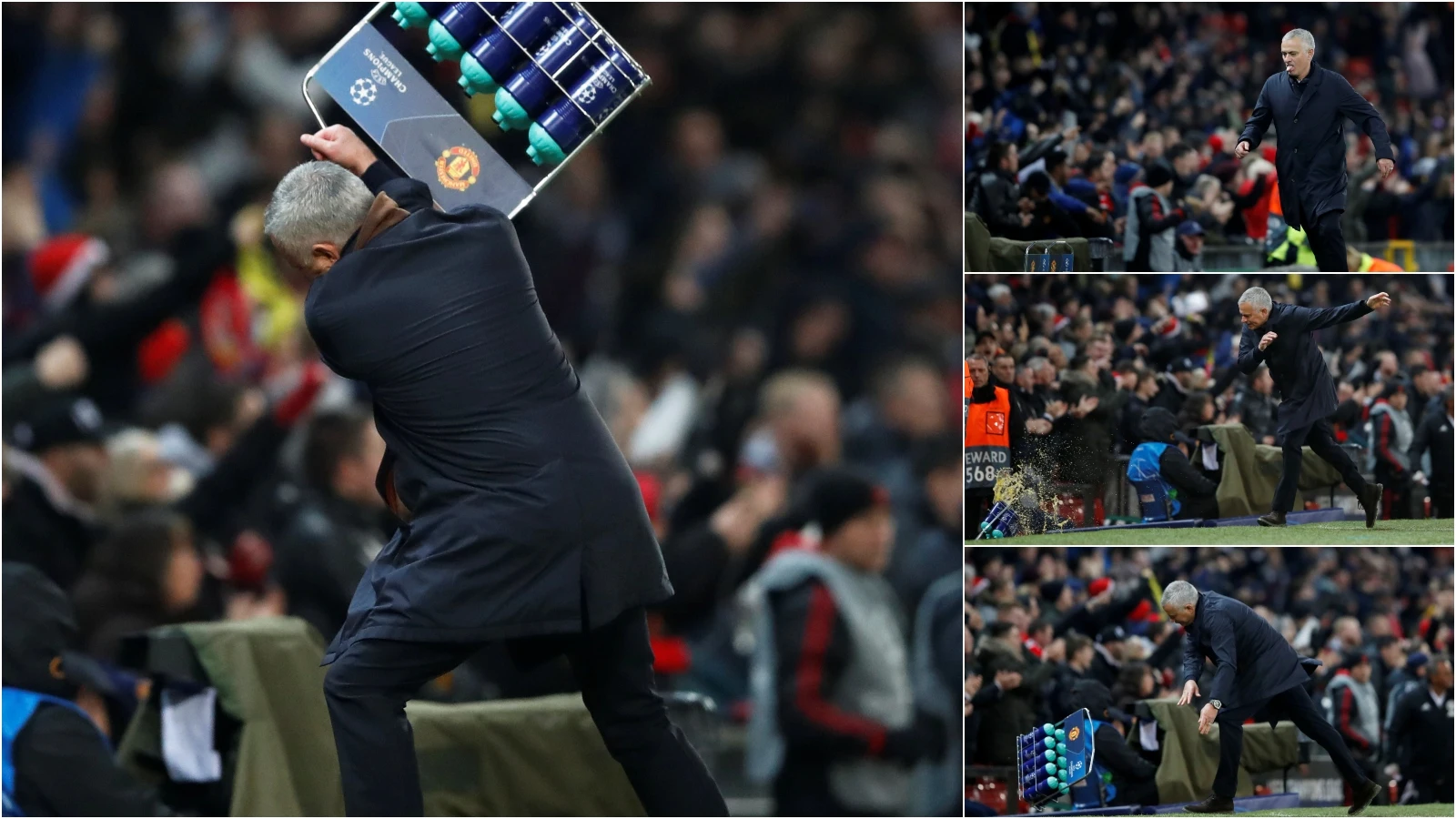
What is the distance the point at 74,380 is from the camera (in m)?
4.65

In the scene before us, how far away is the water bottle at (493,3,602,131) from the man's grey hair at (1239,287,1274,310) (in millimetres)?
1723

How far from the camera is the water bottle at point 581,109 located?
3.87 meters

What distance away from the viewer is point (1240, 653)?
3.92 m

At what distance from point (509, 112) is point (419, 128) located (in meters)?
0.22

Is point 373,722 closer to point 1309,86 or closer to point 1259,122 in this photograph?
point 1259,122

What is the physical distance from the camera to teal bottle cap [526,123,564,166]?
3.87 metres

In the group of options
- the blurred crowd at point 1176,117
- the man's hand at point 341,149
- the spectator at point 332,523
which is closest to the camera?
the man's hand at point 341,149

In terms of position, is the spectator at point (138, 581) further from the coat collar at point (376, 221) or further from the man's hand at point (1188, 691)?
the man's hand at point (1188, 691)

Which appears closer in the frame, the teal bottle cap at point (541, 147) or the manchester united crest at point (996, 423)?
the teal bottle cap at point (541, 147)

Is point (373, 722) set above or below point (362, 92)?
below

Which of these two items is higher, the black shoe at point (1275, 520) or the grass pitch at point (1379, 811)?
the black shoe at point (1275, 520)

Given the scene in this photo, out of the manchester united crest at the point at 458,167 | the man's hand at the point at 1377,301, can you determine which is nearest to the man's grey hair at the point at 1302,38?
the man's hand at the point at 1377,301

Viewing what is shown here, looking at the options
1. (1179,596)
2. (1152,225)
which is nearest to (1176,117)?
(1152,225)

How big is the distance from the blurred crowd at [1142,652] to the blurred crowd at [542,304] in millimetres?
287
